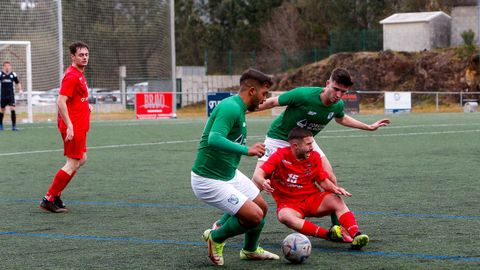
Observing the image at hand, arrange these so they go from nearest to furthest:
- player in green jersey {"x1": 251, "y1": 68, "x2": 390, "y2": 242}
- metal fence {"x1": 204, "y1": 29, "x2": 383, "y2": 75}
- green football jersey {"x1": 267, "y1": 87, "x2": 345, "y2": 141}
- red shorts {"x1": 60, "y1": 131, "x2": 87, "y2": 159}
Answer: player in green jersey {"x1": 251, "y1": 68, "x2": 390, "y2": 242} < green football jersey {"x1": 267, "y1": 87, "x2": 345, "y2": 141} < red shorts {"x1": 60, "y1": 131, "x2": 87, "y2": 159} < metal fence {"x1": 204, "y1": 29, "x2": 383, "y2": 75}

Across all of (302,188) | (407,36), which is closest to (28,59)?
(302,188)

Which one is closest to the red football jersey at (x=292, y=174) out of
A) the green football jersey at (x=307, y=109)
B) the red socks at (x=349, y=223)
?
the red socks at (x=349, y=223)

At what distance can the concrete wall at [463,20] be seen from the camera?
190 feet

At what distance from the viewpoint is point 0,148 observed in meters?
20.0

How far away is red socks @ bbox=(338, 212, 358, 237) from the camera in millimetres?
7422

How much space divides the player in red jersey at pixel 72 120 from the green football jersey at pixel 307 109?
2668mm

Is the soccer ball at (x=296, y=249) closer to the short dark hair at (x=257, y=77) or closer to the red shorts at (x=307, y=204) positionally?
the red shorts at (x=307, y=204)

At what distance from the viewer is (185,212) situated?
32.1 feet


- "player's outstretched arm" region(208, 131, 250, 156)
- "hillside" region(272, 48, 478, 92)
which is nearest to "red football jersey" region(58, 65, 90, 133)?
"player's outstretched arm" region(208, 131, 250, 156)

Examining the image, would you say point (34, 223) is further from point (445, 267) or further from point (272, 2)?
point (272, 2)

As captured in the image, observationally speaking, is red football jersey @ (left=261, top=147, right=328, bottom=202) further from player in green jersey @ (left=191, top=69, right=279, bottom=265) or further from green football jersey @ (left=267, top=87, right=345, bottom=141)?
green football jersey @ (left=267, top=87, right=345, bottom=141)

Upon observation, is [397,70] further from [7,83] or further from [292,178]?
[292,178]

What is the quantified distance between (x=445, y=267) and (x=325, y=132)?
18192 millimetres

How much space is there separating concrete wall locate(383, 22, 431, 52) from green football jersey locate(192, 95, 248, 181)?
172ft
